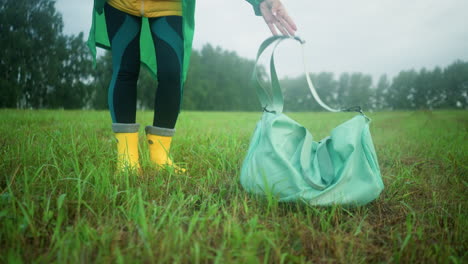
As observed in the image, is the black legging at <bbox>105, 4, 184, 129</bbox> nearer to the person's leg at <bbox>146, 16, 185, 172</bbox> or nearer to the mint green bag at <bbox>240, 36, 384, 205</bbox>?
the person's leg at <bbox>146, 16, 185, 172</bbox>

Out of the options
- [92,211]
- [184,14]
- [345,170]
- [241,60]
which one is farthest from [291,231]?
[241,60]

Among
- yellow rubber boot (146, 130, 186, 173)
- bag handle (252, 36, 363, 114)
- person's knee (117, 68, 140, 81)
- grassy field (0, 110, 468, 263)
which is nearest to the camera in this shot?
grassy field (0, 110, 468, 263)

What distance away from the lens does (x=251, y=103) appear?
124 ft

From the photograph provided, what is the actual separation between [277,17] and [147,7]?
74 centimetres

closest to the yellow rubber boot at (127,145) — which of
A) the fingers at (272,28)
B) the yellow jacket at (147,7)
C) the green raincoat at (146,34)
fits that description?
the green raincoat at (146,34)

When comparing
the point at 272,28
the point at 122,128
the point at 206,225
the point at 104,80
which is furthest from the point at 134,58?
the point at 104,80

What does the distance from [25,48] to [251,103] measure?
28.8 metres

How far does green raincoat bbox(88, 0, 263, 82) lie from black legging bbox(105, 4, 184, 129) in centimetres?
9

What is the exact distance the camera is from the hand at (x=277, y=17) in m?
1.32

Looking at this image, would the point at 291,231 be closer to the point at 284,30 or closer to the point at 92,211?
the point at 92,211

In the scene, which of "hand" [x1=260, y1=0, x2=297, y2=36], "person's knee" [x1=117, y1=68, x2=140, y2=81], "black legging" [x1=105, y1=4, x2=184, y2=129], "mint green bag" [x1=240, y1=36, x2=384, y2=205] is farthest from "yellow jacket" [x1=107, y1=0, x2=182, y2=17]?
"mint green bag" [x1=240, y1=36, x2=384, y2=205]

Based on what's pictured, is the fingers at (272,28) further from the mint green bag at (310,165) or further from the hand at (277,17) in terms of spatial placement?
the mint green bag at (310,165)

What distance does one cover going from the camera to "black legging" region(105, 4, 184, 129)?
4.46 feet

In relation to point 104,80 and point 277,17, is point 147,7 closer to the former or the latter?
point 277,17
